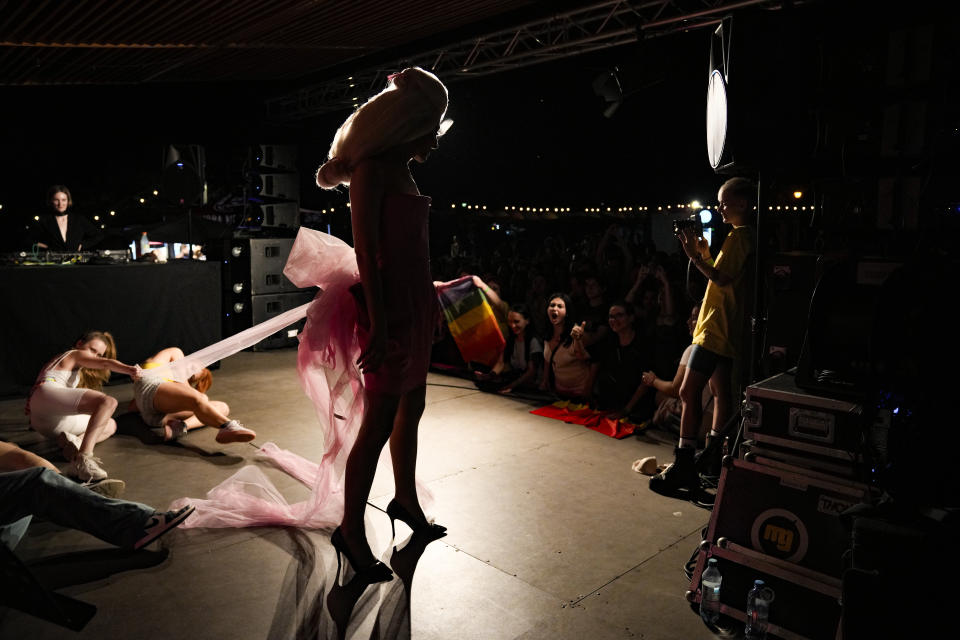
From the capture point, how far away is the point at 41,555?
2.52 meters

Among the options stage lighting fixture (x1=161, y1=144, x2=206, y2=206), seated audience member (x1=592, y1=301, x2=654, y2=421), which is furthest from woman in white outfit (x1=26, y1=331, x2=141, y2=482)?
stage lighting fixture (x1=161, y1=144, x2=206, y2=206)

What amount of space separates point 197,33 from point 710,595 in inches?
231

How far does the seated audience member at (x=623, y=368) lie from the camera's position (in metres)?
4.55

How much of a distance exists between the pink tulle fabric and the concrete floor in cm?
10

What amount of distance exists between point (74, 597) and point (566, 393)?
11.5 feet

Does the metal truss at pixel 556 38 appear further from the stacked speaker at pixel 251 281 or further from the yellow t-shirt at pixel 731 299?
the yellow t-shirt at pixel 731 299

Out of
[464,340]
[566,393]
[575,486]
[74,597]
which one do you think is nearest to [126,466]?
[74,597]

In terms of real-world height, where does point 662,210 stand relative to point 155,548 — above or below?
above

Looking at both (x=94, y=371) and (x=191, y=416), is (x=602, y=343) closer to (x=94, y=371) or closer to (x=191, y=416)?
(x=191, y=416)

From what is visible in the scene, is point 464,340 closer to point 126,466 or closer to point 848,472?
point 848,472

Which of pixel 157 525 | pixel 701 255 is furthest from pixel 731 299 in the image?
pixel 157 525

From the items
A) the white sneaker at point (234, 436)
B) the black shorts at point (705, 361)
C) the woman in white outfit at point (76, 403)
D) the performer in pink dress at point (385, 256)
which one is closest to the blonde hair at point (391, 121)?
the performer in pink dress at point (385, 256)

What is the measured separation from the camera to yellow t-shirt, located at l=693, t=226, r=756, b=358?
3059 mm

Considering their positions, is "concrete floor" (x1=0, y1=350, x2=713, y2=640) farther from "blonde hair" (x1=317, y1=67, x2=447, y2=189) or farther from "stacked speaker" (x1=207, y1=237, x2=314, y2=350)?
"stacked speaker" (x1=207, y1=237, x2=314, y2=350)
